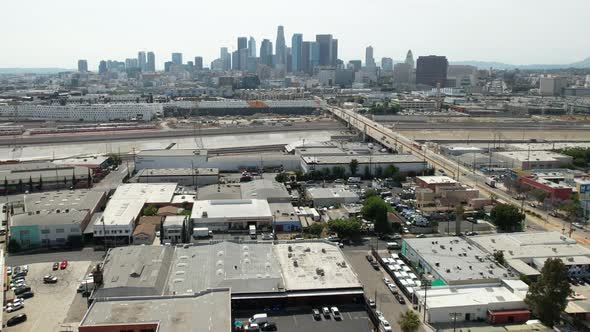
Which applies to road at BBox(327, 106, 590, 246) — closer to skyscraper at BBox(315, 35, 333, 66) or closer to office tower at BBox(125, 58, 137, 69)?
skyscraper at BBox(315, 35, 333, 66)

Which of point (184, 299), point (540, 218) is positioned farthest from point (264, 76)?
point (184, 299)

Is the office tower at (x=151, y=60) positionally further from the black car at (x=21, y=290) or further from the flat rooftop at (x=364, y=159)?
the black car at (x=21, y=290)

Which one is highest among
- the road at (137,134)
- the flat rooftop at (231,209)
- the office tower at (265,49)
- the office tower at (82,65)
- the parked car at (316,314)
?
the office tower at (265,49)

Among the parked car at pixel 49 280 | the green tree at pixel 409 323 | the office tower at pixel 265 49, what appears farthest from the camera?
the office tower at pixel 265 49

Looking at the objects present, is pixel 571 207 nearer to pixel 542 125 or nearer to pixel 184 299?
pixel 184 299

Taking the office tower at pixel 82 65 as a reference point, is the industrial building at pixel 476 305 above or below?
below

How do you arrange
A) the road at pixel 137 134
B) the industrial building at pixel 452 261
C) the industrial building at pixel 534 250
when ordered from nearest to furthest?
the industrial building at pixel 452 261 → the industrial building at pixel 534 250 → the road at pixel 137 134

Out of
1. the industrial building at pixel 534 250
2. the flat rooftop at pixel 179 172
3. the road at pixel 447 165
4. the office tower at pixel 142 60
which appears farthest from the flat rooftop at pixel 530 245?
the office tower at pixel 142 60
